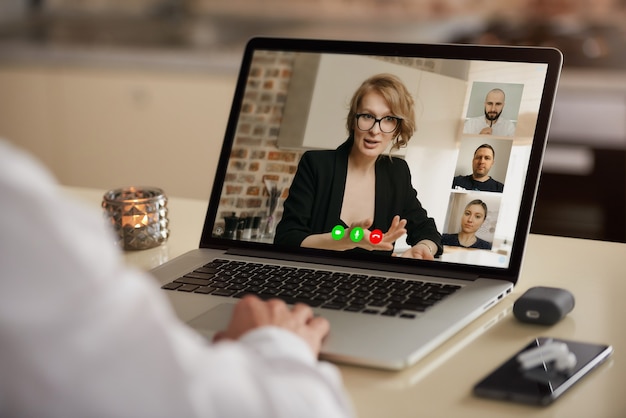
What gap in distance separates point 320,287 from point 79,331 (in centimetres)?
56

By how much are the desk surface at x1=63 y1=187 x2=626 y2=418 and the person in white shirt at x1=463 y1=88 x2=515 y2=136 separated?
193 millimetres

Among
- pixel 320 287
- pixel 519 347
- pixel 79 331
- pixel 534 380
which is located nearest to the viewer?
pixel 79 331

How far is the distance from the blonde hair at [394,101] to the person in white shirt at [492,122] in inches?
3.0

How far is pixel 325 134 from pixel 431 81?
0.15 metres

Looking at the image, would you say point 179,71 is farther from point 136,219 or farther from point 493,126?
point 493,126

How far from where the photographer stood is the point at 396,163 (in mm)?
1188

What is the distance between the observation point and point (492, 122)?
1155mm

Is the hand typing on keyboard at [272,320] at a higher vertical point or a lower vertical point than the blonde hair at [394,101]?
lower

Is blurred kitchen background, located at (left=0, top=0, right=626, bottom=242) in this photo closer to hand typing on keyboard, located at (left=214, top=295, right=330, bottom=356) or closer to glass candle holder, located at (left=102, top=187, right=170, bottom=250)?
glass candle holder, located at (left=102, top=187, right=170, bottom=250)

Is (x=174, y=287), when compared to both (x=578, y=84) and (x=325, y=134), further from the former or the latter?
(x=578, y=84)

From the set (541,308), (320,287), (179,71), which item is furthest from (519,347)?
(179,71)

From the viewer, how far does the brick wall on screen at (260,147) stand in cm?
126

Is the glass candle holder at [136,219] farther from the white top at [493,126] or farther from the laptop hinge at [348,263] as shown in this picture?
the white top at [493,126]

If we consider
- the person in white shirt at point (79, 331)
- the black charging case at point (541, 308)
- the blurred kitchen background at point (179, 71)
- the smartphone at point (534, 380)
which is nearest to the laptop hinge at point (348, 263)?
the black charging case at point (541, 308)
